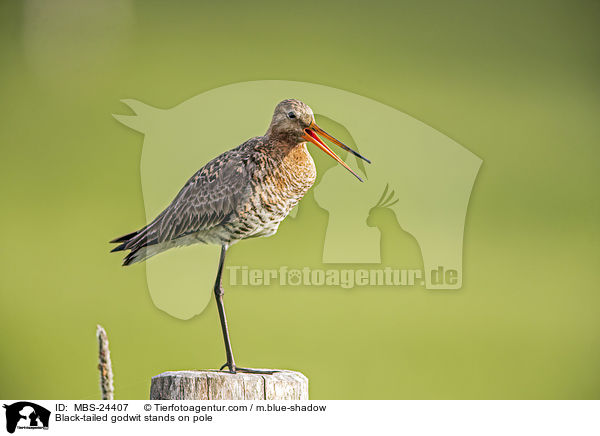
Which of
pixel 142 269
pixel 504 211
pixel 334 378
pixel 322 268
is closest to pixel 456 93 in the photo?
pixel 504 211

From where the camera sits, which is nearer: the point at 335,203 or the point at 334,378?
the point at 335,203

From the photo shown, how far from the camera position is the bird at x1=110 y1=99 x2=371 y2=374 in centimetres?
249

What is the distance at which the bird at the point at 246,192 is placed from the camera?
2492mm

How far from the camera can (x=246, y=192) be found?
2.53 m

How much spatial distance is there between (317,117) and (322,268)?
0.97 metres

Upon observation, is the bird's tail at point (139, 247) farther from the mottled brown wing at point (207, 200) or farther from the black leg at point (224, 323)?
the black leg at point (224, 323)

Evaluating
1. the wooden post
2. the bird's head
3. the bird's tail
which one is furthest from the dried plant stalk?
the bird's head

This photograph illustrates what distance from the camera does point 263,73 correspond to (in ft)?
15.2
